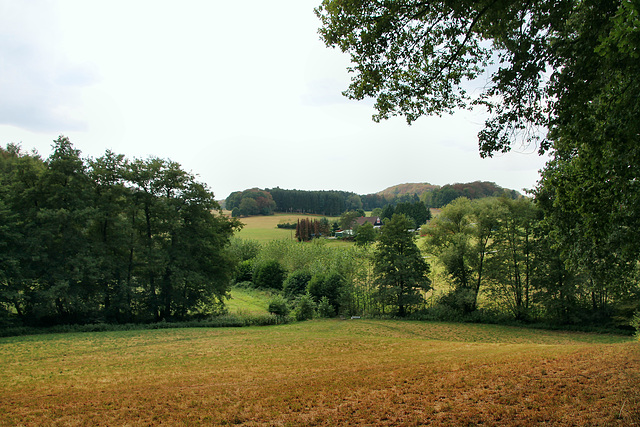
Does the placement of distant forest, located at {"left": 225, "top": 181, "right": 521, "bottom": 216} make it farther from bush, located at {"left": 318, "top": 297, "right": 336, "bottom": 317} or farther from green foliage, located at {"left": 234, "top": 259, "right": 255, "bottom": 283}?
bush, located at {"left": 318, "top": 297, "right": 336, "bottom": 317}

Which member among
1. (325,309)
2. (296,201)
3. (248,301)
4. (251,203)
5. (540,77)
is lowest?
(248,301)

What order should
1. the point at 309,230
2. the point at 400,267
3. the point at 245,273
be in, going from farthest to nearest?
the point at 309,230 < the point at 245,273 < the point at 400,267

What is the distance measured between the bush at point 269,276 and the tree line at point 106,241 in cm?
1593

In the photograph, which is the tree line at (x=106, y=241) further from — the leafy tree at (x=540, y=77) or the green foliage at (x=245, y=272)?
the leafy tree at (x=540, y=77)

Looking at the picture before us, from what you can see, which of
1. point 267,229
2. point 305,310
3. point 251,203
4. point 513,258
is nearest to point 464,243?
point 513,258

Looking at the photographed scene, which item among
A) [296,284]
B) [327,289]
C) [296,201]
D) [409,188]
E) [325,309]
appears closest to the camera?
[325,309]

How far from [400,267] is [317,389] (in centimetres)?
2589

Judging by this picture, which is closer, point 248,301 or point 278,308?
point 278,308

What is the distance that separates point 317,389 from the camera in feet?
26.7

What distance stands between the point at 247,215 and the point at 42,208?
8754 cm

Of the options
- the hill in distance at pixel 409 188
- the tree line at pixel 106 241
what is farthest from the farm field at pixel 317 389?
the hill in distance at pixel 409 188

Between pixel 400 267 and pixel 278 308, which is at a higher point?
pixel 400 267

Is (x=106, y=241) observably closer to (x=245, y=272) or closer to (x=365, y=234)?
(x=245, y=272)

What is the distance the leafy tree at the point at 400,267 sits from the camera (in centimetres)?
3238
